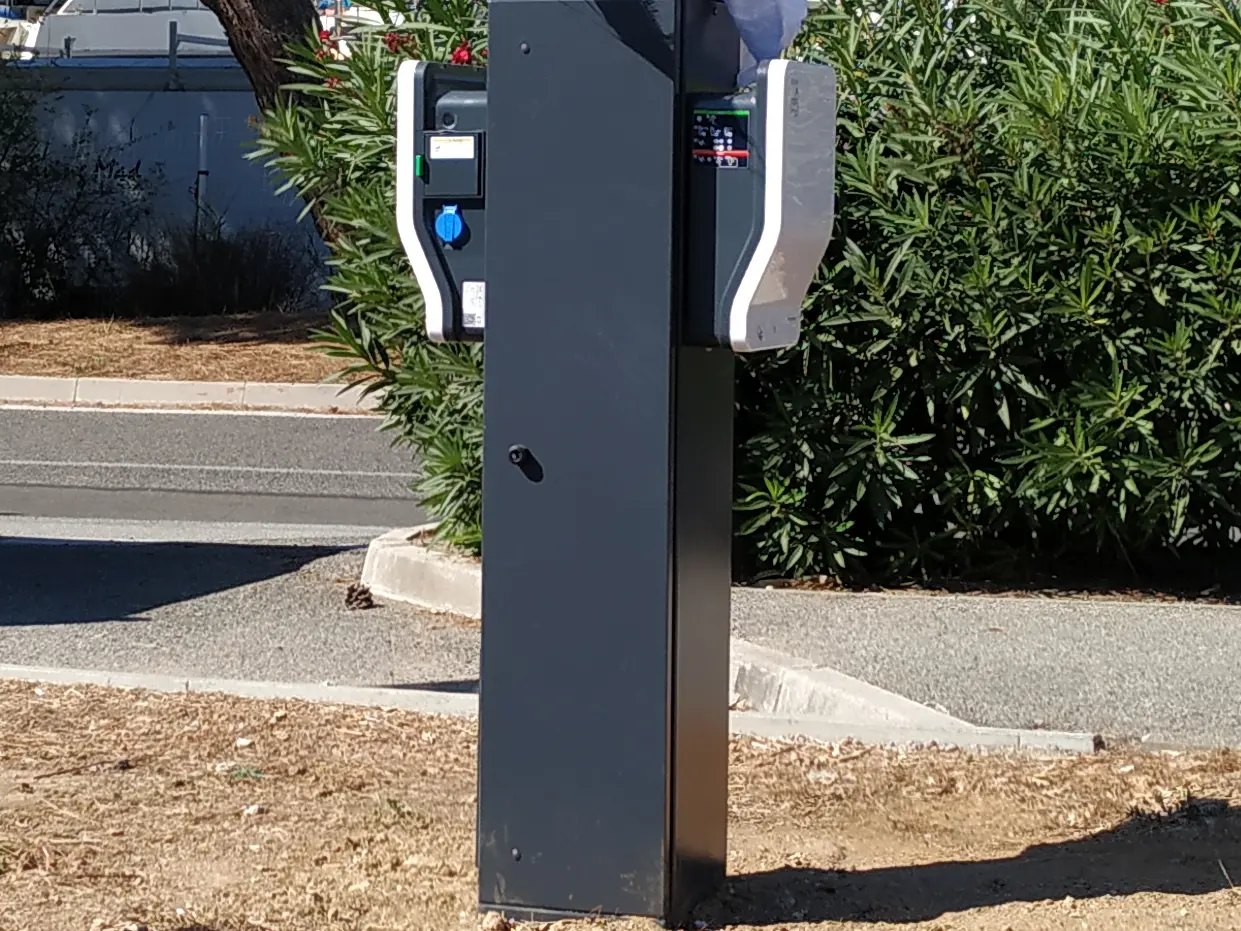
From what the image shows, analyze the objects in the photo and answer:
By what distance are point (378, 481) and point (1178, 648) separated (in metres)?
7.37

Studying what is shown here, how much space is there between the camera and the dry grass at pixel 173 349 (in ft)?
56.7

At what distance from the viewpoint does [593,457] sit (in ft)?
12.1

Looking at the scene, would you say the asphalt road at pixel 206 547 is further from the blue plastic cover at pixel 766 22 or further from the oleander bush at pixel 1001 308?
the blue plastic cover at pixel 766 22

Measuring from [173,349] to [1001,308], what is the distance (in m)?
12.6

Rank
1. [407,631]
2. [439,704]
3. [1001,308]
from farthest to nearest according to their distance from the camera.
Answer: [407,631] < [1001,308] < [439,704]

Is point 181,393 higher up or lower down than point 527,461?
lower down

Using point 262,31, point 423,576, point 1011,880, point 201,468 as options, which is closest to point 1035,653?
point 1011,880

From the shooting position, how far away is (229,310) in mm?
21203

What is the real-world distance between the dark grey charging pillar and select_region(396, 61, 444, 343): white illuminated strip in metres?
0.14

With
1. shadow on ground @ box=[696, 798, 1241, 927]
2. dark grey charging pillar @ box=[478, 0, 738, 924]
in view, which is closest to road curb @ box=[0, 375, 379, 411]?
shadow on ground @ box=[696, 798, 1241, 927]

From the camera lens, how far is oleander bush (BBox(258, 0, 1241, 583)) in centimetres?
712

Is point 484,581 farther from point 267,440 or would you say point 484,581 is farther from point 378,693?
point 267,440

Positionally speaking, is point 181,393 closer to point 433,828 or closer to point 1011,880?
point 433,828

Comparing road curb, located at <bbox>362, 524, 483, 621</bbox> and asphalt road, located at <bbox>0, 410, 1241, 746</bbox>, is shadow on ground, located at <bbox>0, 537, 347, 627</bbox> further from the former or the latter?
road curb, located at <bbox>362, 524, 483, 621</bbox>
